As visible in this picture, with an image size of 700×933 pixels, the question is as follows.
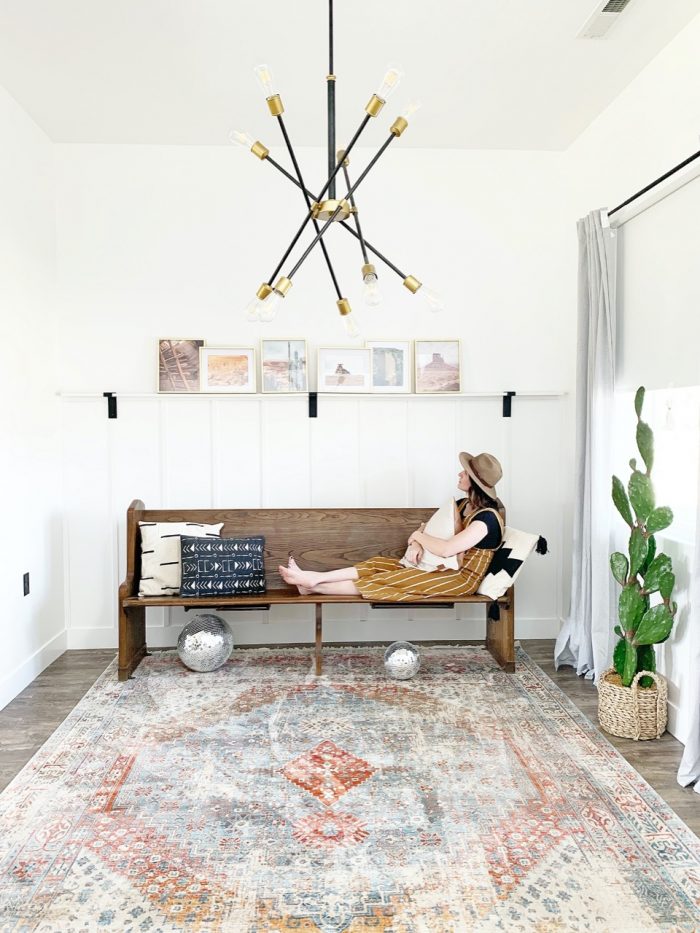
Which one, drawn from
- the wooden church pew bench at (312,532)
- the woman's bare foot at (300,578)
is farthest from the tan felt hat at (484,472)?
the woman's bare foot at (300,578)

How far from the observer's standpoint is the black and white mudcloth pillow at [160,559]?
3.62 metres

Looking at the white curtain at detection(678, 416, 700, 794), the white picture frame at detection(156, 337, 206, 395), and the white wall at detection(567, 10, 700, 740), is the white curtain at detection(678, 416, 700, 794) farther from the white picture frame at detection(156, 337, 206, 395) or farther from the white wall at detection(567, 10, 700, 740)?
the white picture frame at detection(156, 337, 206, 395)

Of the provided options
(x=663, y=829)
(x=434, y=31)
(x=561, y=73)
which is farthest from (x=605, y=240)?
(x=663, y=829)

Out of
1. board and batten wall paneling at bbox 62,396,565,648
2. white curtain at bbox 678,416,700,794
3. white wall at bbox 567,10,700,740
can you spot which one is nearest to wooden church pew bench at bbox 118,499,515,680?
board and batten wall paneling at bbox 62,396,565,648

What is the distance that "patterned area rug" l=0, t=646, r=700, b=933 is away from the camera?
1828 mm

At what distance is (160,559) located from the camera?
3650mm

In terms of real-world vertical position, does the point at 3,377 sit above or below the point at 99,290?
below

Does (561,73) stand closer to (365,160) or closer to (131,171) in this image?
(365,160)

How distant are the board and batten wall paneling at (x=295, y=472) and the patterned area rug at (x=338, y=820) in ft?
2.79

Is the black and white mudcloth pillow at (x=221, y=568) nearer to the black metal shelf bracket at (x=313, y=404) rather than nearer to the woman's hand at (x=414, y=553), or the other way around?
the woman's hand at (x=414, y=553)

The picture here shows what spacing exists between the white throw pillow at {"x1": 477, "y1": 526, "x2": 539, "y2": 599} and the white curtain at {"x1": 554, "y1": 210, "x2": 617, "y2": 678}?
292 millimetres

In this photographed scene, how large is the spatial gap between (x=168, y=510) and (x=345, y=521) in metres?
0.94

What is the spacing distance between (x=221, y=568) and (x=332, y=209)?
6.44 ft

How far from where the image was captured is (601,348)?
3375 millimetres
